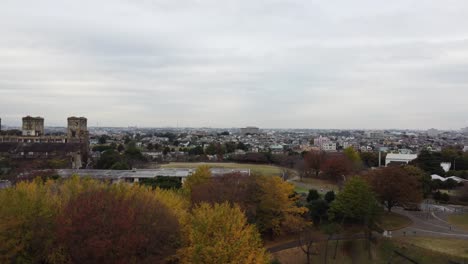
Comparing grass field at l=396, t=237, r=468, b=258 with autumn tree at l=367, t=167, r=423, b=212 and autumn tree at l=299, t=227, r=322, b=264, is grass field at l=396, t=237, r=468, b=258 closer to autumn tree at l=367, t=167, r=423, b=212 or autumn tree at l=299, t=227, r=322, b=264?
autumn tree at l=299, t=227, r=322, b=264

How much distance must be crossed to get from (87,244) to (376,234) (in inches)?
584

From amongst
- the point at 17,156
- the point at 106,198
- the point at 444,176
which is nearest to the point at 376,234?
the point at 106,198

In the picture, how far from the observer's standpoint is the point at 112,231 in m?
11.8

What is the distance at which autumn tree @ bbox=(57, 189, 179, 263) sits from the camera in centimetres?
1158

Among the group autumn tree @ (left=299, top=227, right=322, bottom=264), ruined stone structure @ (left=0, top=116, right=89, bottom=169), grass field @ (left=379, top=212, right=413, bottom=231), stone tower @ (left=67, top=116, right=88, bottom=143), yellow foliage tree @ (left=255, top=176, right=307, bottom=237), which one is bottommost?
autumn tree @ (left=299, top=227, right=322, bottom=264)

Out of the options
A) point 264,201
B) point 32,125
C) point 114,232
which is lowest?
point 264,201

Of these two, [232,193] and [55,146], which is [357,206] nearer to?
[232,193]

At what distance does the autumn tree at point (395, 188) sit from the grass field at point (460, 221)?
214cm

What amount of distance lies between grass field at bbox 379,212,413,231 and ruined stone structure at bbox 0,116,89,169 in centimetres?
3085

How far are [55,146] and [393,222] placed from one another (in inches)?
1400

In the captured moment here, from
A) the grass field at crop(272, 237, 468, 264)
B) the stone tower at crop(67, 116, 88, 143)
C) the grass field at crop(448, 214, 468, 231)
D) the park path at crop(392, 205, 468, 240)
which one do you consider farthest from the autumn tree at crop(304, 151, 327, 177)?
the stone tower at crop(67, 116, 88, 143)

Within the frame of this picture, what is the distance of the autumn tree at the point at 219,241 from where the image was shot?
12516mm

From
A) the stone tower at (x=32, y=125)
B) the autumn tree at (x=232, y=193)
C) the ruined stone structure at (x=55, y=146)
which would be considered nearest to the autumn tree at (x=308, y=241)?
the autumn tree at (x=232, y=193)

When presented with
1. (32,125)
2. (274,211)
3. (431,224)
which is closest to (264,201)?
(274,211)
